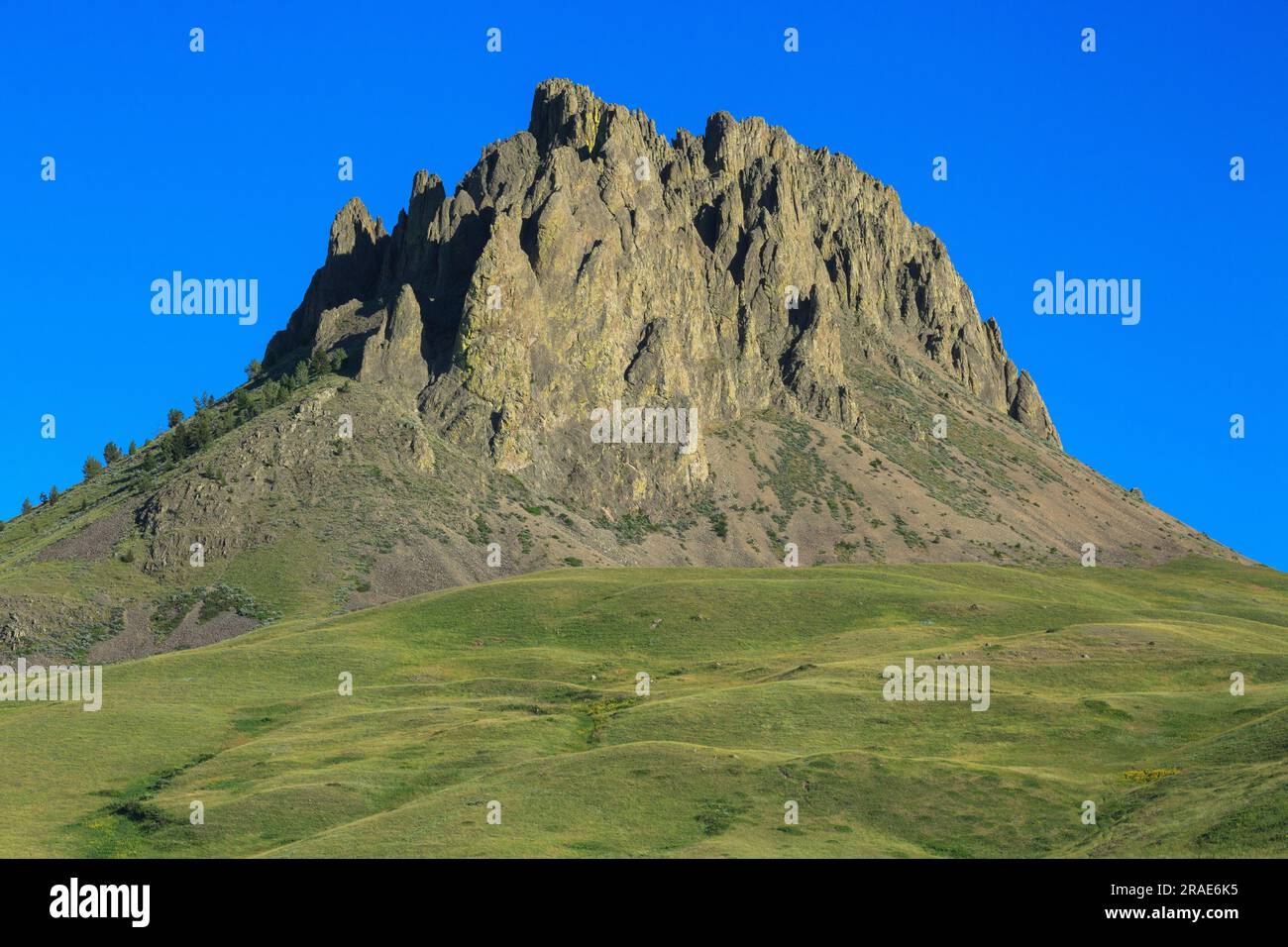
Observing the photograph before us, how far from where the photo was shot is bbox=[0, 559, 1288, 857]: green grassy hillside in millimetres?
58906

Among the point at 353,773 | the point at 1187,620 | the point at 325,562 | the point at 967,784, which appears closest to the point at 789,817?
the point at 967,784

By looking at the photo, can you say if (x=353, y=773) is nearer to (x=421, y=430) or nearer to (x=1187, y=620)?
(x=1187, y=620)

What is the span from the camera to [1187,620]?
5595 inches

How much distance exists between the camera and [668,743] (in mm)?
72000

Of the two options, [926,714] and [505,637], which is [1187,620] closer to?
[505,637]

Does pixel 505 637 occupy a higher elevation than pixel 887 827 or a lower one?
higher

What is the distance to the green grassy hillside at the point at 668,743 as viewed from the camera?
2319 inches
